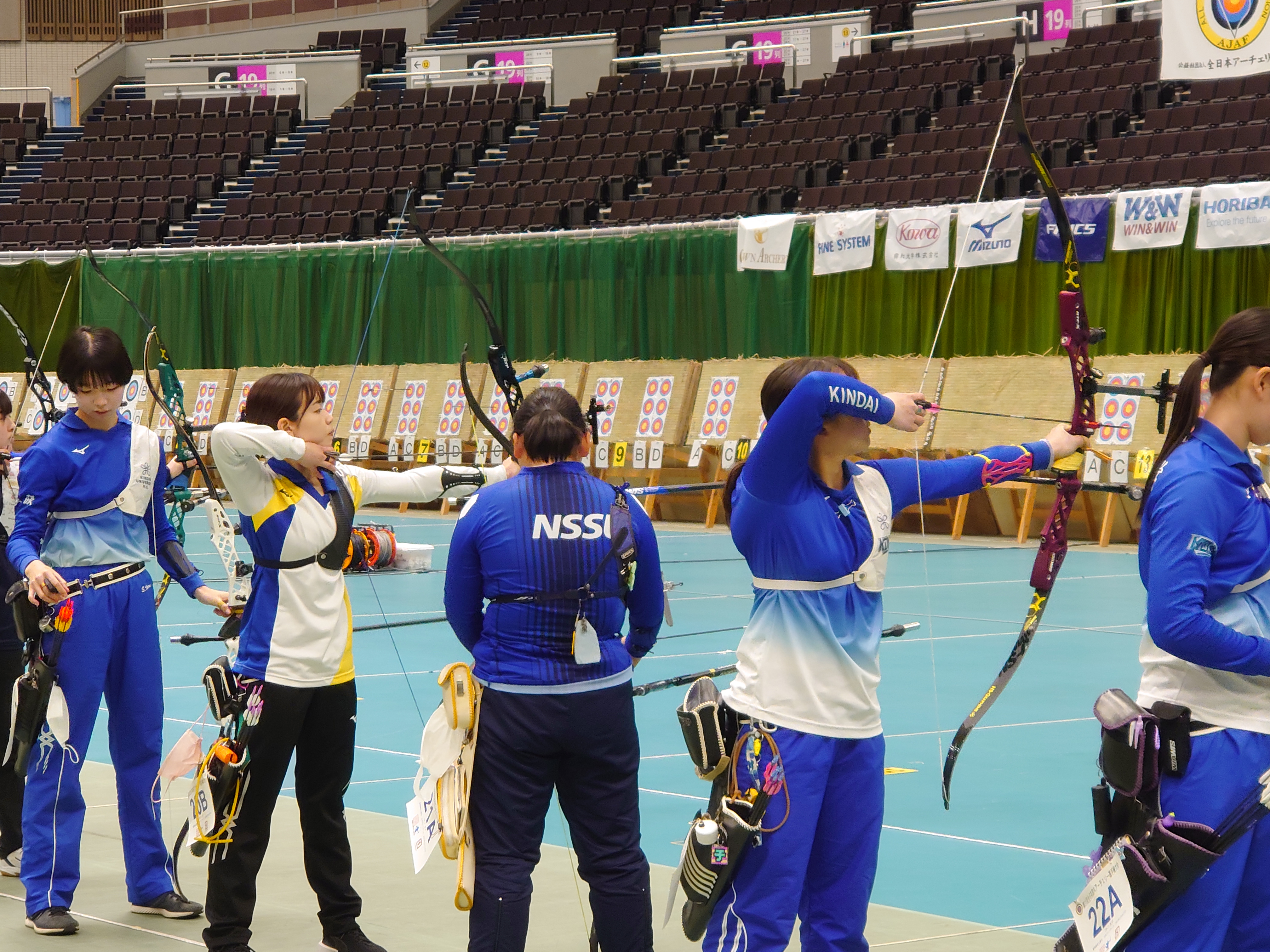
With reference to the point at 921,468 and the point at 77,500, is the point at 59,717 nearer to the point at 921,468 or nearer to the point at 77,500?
the point at 77,500

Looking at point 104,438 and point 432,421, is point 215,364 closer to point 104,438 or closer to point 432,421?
point 432,421

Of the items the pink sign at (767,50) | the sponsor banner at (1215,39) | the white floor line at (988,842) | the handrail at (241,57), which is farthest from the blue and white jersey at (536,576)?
the handrail at (241,57)

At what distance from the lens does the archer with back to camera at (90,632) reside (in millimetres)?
3689

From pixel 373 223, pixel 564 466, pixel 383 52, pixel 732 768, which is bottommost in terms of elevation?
pixel 732 768

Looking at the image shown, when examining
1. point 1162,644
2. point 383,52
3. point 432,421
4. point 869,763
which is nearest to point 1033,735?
point 869,763

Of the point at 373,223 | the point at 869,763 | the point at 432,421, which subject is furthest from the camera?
the point at 373,223

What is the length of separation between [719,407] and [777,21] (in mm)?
6922

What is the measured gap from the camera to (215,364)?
19.2 m

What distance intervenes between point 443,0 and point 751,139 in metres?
8.57

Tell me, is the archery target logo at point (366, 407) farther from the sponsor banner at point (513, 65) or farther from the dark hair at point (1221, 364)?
the dark hair at point (1221, 364)

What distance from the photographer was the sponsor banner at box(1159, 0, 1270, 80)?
1170cm

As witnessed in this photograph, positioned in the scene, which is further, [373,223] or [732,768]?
[373,223]

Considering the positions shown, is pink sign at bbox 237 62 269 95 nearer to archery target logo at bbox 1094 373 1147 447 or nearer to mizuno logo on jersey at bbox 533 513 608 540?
archery target logo at bbox 1094 373 1147 447

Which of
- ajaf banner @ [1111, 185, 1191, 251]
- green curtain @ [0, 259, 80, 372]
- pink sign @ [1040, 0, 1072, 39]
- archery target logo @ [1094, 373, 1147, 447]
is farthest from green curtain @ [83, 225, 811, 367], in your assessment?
pink sign @ [1040, 0, 1072, 39]
